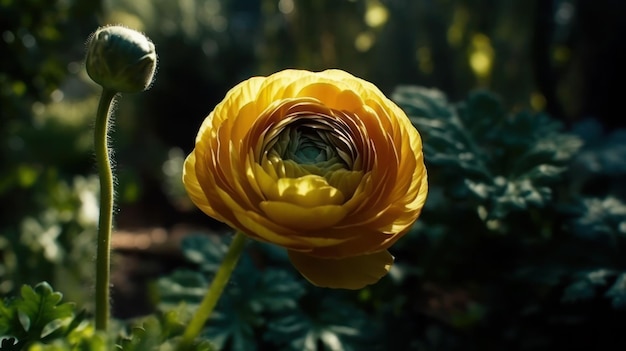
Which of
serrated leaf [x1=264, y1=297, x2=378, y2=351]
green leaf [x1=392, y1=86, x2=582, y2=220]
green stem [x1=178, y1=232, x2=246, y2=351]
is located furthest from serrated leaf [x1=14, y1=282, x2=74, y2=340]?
green leaf [x1=392, y1=86, x2=582, y2=220]

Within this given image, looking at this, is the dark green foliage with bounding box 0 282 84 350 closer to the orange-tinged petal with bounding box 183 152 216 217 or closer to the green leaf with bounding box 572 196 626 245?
the orange-tinged petal with bounding box 183 152 216 217

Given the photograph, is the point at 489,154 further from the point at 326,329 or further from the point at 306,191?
the point at 306,191

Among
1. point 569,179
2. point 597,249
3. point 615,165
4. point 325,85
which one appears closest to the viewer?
point 325,85

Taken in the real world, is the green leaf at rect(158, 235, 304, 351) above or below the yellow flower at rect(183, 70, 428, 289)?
below

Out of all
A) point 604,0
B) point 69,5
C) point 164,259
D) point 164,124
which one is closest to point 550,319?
point 604,0

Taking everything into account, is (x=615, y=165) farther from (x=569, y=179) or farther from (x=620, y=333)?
(x=620, y=333)

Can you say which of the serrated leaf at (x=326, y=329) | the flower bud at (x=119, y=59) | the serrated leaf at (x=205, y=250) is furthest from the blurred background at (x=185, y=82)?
the serrated leaf at (x=205, y=250)

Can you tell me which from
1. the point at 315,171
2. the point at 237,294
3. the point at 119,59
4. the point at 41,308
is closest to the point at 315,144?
the point at 315,171
